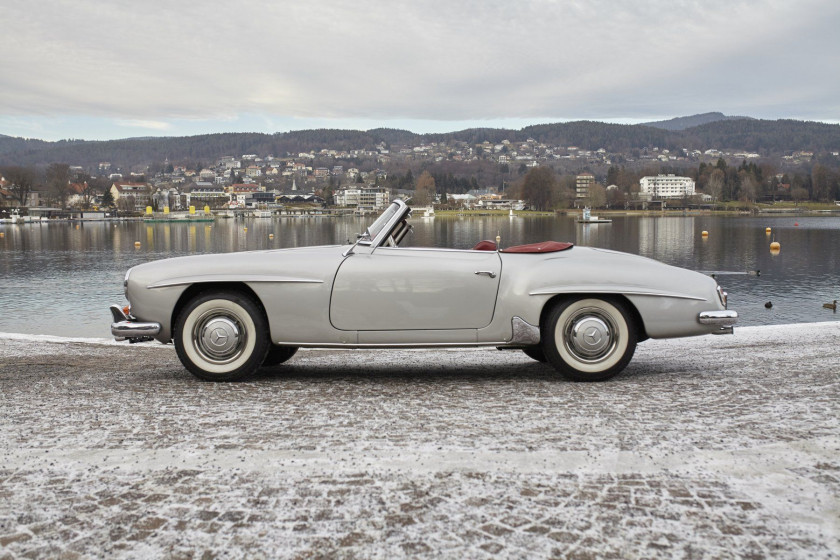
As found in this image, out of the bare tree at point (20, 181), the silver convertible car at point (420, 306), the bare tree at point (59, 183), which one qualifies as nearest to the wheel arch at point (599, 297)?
the silver convertible car at point (420, 306)

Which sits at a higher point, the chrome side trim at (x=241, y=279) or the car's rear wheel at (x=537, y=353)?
the chrome side trim at (x=241, y=279)

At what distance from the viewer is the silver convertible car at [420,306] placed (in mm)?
5629

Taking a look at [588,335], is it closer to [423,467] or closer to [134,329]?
[423,467]

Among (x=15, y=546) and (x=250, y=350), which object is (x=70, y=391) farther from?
(x=15, y=546)

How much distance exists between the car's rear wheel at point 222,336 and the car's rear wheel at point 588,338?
238cm

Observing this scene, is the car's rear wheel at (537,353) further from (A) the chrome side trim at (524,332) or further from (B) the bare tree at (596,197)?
(B) the bare tree at (596,197)

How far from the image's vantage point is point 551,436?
399cm

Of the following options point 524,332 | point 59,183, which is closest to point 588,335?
point 524,332

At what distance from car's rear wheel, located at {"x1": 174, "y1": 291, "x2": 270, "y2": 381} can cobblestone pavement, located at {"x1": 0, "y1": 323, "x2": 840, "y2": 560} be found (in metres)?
0.20

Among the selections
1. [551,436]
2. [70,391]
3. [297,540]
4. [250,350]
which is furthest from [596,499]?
[70,391]

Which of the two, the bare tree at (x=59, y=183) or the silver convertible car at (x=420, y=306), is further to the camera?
the bare tree at (x=59, y=183)

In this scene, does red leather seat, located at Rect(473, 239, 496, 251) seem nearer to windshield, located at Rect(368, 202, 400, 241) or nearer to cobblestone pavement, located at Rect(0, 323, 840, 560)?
windshield, located at Rect(368, 202, 400, 241)

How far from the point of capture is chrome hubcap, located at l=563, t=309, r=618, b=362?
565 centimetres

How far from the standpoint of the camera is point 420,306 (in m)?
5.62
